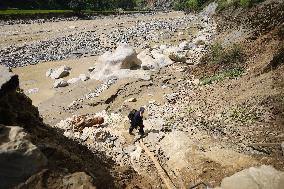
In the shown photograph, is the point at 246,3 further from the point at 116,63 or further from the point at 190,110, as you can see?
the point at 190,110

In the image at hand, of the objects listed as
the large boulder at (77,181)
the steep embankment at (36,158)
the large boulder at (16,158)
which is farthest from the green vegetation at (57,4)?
the large boulder at (77,181)

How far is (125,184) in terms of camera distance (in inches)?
420

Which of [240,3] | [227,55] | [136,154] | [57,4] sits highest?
[240,3]

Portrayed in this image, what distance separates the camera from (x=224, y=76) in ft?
59.6

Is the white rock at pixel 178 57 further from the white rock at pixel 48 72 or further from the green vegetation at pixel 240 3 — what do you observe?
the white rock at pixel 48 72

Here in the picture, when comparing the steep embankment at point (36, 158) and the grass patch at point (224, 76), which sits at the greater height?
the steep embankment at point (36, 158)

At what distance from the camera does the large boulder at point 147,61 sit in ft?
76.6

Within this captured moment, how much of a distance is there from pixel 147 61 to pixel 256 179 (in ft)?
51.2

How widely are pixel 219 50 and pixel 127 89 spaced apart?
572 cm

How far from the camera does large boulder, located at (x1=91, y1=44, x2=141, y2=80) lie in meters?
23.2

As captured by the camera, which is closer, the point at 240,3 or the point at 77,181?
the point at 77,181

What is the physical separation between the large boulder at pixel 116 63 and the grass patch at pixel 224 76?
6.29m

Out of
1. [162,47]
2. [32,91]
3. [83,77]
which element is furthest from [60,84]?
[162,47]

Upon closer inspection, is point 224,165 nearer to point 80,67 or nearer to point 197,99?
point 197,99
